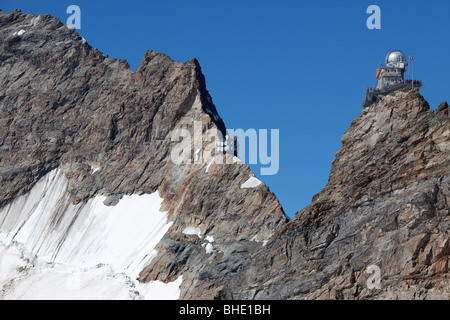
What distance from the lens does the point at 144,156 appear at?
575ft

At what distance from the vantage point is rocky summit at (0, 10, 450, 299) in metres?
117

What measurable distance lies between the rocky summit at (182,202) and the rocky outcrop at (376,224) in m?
0.16

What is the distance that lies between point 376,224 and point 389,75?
2973 cm

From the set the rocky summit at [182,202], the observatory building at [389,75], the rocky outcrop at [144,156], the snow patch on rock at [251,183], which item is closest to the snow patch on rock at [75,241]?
the rocky summit at [182,202]

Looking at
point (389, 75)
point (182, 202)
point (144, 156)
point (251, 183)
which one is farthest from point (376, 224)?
point (144, 156)

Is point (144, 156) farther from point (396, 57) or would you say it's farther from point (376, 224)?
point (376, 224)

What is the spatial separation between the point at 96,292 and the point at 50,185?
108ft

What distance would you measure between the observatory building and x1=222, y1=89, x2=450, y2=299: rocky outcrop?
6.85m

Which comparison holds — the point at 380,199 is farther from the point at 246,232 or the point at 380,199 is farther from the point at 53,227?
the point at 53,227

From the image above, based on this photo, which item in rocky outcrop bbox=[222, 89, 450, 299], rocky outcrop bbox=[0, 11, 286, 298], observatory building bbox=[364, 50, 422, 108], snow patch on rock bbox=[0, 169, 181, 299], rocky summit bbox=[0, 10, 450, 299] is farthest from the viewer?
snow patch on rock bbox=[0, 169, 181, 299]

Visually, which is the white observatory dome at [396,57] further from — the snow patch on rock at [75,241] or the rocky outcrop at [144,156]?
the snow patch on rock at [75,241]

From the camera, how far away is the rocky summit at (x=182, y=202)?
117 metres

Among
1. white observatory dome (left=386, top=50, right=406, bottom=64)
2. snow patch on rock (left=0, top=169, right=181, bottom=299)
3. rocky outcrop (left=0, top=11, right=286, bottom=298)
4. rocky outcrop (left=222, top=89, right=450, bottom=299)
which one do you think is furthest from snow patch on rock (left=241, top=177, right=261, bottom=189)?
white observatory dome (left=386, top=50, right=406, bottom=64)

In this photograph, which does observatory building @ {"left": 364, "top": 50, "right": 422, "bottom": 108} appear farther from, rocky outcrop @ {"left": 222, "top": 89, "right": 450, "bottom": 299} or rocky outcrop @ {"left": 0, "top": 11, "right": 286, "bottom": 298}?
rocky outcrop @ {"left": 0, "top": 11, "right": 286, "bottom": 298}
